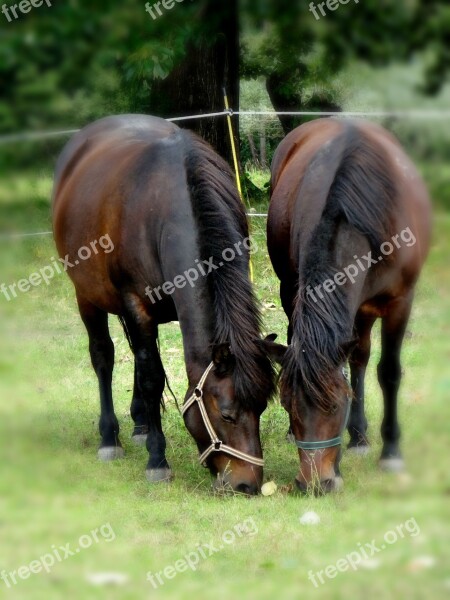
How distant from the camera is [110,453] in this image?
223 inches

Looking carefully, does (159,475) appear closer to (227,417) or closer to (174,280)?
(227,417)

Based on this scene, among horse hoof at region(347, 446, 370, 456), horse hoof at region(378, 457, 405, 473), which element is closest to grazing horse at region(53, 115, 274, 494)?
horse hoof at region(378, 457, 405, 473)

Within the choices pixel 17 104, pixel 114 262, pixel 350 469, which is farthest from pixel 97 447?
pixel 17 104

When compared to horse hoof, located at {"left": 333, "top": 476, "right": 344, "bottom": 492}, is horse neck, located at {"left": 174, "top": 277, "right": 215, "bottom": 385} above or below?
above

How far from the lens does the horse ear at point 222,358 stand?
4.35 metres

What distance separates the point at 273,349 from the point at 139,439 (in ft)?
7.17

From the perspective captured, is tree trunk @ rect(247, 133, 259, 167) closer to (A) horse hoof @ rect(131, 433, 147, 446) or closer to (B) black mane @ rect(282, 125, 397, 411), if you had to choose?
(A) horse hoof @ rect(131, 433, 147, 446)

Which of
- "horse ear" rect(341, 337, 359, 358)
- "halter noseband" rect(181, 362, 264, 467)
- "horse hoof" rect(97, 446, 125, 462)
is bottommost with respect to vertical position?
"horse hoof" rect(97, 446, 125, 462)

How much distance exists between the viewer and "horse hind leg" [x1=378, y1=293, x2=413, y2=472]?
196 inches

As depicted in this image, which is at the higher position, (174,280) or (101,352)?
(174,280)

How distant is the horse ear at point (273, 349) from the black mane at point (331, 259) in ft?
0.27

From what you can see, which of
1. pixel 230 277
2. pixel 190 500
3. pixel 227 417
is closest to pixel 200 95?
pixel 230 277

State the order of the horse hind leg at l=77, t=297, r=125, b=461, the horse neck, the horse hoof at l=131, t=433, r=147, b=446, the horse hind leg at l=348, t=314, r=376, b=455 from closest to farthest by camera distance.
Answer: the horse neck < the horse hind leg at l=348, t=314, r=376, b=455 < the horse hind leg at l=77, t=297, r=125, b=461 < the horse hoof at l=131, t=433, r=147, b=446

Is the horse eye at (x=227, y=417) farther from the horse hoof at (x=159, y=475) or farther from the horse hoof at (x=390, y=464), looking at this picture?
the horse hoof at (x=390, y=464)
